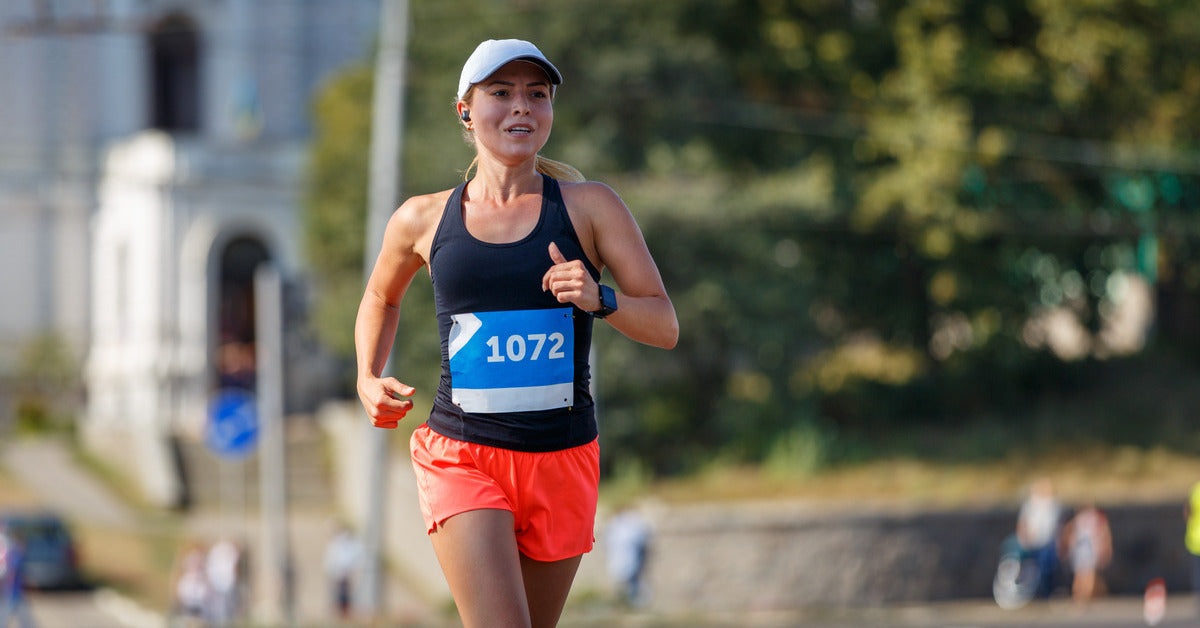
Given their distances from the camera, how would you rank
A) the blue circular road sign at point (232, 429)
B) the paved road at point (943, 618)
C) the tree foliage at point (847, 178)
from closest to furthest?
the paved road at point (943, 618)
the blue circular road sign at point (232, 429)
the tree foliage at point (847, 178)

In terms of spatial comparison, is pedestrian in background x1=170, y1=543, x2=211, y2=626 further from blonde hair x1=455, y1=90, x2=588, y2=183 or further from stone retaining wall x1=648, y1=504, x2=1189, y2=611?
blonde hair x1=455, y1=90, x2=588, y2=183

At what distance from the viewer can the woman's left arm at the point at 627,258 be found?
13.5 feet

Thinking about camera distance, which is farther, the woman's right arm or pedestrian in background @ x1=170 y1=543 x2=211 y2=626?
pedestrian in background @ x1=170 y1=543 x2=211 y2=626

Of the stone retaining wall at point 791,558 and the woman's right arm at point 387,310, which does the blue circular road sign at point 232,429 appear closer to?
the stone retaining wall at point 791,558

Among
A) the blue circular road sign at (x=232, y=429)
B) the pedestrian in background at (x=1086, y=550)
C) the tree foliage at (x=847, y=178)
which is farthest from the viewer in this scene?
the tree foliage at (x=847, y=178)

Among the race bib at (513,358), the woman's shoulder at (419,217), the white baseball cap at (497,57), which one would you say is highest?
the white baseball cap at (497,57)

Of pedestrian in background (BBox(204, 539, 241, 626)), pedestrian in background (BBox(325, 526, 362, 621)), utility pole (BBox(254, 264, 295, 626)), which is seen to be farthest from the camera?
pedestrian in background (BBox(325, 526, 362, 621))

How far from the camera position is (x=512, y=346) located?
13.6 ft

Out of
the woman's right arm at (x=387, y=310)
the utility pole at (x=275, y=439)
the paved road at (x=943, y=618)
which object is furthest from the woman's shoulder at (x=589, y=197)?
the paved road at (x=943, y=618)

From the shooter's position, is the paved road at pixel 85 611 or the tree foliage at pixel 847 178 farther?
the tree foliage at pixel 847 178

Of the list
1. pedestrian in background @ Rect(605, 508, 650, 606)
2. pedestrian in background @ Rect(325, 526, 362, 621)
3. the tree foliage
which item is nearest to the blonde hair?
pedestrian in background @ Rect(605, 508, 650, 606)

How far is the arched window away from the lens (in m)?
45.2

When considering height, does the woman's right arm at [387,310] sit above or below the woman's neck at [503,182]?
below

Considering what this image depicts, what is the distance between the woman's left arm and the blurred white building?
121 ft
